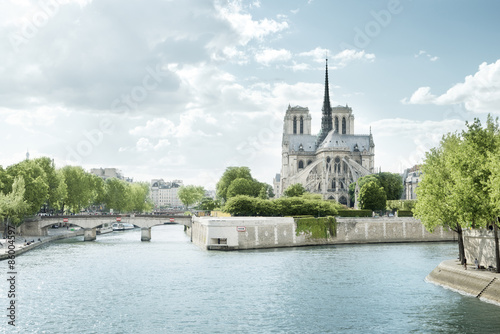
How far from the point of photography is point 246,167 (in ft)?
399

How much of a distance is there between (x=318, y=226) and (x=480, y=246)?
108ft

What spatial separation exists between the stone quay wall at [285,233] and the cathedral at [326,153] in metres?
54.2

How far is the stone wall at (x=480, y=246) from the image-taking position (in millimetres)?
35688

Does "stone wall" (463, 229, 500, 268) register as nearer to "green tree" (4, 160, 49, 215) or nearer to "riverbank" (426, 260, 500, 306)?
"riverbank" (426, 260, 500, 306)

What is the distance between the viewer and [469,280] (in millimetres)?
32531

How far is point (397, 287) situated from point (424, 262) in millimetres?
13599

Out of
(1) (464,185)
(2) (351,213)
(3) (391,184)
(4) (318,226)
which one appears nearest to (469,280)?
(1) (464,185)

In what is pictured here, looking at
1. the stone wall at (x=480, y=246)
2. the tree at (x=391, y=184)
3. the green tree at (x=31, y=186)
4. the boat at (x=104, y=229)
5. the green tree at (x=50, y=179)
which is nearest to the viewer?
the stone wall at (x=480, y=246)

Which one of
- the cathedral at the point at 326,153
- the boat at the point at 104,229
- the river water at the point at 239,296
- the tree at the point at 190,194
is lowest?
the river water at the point at 239,296

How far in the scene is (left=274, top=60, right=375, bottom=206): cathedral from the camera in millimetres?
130750

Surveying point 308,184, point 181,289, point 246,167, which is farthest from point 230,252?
point 308,184

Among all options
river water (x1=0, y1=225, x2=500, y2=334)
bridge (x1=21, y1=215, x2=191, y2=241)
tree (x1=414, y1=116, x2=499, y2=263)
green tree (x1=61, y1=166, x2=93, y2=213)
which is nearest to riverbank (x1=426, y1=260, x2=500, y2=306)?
river water (x1=0, y1=225, x2=500, y2=334)

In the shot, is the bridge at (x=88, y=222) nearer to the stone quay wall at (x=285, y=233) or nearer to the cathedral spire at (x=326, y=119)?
the stone quay wall at (x=285, y=233)

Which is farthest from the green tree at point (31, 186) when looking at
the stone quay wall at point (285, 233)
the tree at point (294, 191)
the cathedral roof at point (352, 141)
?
the cathedral roof at point (352, 141)
